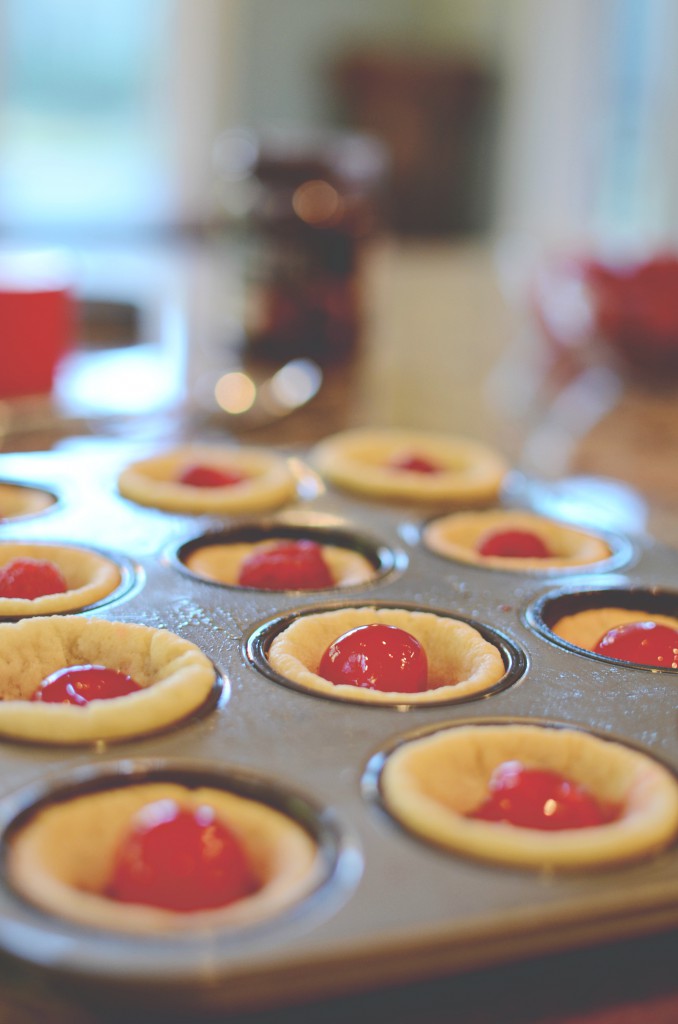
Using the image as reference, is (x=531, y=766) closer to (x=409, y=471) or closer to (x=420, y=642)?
(x=420, y=642)

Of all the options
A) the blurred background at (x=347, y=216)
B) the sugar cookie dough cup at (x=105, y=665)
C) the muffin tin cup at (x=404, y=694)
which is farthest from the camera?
the blurred background at (x=347, y=216)

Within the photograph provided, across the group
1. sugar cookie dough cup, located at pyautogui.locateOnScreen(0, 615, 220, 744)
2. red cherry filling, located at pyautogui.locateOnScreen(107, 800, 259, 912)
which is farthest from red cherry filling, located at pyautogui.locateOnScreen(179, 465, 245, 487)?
red cherry filling, located at pyautogui.locateOnScreen(107, 800, 259, 912)

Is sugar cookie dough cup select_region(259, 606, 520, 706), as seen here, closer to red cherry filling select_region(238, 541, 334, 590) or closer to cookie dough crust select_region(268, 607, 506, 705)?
cookie dough crust select_region(268, 607, 506, 705)

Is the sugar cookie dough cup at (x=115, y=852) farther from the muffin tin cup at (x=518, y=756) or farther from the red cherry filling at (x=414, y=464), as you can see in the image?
the red cherry filling at (x=414, y=464)

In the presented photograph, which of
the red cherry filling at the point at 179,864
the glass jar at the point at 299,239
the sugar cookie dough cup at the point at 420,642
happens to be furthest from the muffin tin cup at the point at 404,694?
the glass jar at the point at 299,239

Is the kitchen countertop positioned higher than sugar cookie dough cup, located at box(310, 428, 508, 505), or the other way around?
sugar cookie dough cup, located at box(310, 428, 508, 505)

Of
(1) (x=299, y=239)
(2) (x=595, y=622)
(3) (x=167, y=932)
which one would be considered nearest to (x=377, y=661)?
(2) (x=595, y=622)

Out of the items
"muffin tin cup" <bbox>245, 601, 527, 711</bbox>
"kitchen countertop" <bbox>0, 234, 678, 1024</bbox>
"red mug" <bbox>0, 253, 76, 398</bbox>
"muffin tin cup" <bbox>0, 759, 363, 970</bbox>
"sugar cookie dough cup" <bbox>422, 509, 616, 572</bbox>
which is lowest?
"kitchen countertop" <bbox>0, 234, 678, 1024</bbox>
